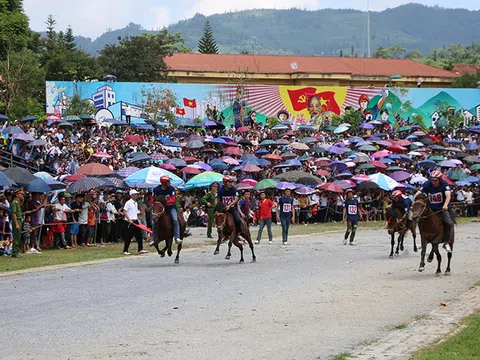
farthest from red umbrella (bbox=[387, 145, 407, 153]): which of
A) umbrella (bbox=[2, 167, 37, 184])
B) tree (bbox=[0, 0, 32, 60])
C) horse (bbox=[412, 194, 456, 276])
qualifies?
tree (bbox=[0, 0, 32, 60])

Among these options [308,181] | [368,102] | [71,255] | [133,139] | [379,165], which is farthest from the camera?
[368,102]

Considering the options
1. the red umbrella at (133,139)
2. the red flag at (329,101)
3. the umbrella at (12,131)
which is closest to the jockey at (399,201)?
the umbrella at (12,131)

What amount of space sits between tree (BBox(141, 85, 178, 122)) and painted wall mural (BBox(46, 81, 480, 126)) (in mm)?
276

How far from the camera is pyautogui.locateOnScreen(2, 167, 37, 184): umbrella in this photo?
26.0 meters

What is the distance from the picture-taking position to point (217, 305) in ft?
48.5

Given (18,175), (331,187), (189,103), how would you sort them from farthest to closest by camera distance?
(189,103), (331,187), (18,175)

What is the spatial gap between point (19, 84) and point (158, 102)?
10670 millimetres

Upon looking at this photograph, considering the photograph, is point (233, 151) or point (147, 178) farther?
point (233, 151)

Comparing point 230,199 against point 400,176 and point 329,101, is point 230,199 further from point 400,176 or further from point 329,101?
point 329,101

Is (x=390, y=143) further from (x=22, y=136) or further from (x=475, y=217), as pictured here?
(x=22, y=136)

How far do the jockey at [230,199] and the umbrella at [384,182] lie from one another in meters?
17.6

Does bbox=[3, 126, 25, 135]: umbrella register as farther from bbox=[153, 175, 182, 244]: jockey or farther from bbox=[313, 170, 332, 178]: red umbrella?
bbox=[153, 175, 182, 244]: jockey

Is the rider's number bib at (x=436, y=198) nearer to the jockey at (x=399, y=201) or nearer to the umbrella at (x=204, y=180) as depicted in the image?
the jockey at (x=399, y=201)

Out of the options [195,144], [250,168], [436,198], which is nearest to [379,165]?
[250,168]
